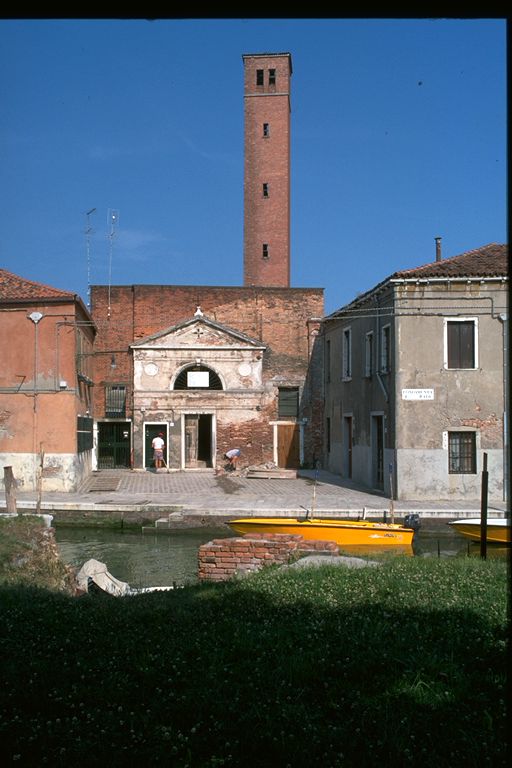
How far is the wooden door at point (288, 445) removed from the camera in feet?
101

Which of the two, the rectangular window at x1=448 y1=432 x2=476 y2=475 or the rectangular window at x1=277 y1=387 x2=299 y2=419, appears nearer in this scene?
the rectangular window at x1=448 y1=432 x2=476 y2=475

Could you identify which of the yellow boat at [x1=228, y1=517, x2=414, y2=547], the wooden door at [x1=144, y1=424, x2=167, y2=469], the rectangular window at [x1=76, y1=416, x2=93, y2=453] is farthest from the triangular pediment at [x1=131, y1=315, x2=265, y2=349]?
the yellow boat at [x1=228, y1=517, x2=414, y2=547]

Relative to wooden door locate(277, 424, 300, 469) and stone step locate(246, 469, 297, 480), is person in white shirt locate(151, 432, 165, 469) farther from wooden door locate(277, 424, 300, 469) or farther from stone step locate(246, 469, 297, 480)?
wooden door locate(277, 424, 300, 469)

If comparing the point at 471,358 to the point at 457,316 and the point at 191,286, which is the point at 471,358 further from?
the point at 191,286

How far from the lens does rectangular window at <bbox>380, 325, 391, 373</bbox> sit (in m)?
20.9

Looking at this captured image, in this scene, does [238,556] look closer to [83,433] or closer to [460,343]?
[460,343]

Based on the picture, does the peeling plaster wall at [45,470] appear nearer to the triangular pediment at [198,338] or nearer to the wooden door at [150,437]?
the wooden door at [150,437]

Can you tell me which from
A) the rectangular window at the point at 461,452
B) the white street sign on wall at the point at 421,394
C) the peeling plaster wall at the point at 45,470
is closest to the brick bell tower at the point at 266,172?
the peeling plaster wall at the point at 45,470

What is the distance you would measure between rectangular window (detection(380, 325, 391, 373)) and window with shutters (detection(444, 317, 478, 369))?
1.60 meters

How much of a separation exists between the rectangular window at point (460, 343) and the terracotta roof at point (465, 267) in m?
1.26

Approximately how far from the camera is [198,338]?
30.9 metres

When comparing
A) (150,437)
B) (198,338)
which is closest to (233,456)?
(150,437)

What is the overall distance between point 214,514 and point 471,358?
25.9 feet

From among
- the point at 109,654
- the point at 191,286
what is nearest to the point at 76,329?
the point at 191,286
